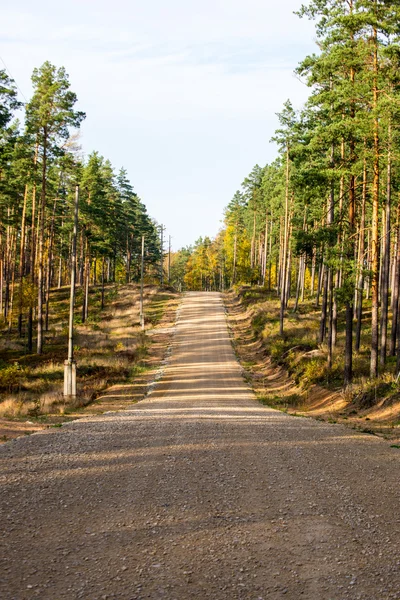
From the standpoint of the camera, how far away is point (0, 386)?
2353 cm

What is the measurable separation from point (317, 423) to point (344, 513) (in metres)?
8.57

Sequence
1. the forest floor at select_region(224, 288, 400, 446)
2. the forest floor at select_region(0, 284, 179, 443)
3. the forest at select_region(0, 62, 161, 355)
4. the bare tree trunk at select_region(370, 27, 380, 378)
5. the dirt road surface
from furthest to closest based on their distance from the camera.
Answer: the forest at select_region(0, 62, 161, 355), the bare tree trunk at select_region(370, 27, 380, 378), the forest floor at select_region(0, 284, 179, 443), the forest floor at select_region(224, 288, 400, 446), the dirt road surface

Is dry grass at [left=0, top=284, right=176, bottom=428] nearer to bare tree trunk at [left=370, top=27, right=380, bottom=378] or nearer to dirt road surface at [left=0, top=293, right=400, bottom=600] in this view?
dirt road surface at [left=0, top=293, right=400, bottom=600]

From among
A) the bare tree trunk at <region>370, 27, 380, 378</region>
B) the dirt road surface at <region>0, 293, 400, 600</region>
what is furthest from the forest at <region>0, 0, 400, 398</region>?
the dirt road surface at <region>0, 293, 400, 600</region>

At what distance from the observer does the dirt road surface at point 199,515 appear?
478 cm

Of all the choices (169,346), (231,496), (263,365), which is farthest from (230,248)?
(231,496)

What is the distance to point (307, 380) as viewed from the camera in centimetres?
2377

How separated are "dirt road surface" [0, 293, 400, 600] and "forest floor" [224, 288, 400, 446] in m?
4.26

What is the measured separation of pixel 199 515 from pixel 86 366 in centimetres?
2401

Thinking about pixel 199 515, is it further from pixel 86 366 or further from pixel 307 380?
pixel 86 366

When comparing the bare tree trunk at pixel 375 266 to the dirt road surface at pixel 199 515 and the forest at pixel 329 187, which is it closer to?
the forest at pixel 329 187

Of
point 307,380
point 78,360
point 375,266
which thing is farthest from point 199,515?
point 78,360

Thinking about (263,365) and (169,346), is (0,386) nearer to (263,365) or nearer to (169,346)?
(263,365)

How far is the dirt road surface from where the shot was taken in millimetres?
4777
